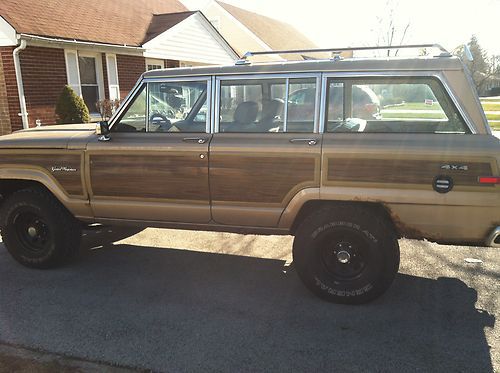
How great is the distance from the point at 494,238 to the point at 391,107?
4.29ft

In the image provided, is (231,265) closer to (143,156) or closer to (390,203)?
(143,156)

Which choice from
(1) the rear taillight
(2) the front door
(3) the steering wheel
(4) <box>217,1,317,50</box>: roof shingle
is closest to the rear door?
(2) the front door

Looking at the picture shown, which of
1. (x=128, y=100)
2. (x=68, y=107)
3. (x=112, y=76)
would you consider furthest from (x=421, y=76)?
(x=112, y=76)

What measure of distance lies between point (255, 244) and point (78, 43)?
874cm

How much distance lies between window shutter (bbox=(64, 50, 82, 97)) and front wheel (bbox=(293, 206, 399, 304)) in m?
10.2

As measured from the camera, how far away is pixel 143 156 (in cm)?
392

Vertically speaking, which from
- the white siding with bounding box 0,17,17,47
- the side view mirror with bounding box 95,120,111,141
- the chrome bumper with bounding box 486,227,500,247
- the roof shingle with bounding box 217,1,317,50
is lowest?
the chrome bumper with bounding box 486,227,500,247

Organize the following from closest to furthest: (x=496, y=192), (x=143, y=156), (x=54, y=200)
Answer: (x=496, y=192), (x=143, y=156), (x=54, y=200)

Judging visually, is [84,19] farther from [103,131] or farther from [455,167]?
[455,167]

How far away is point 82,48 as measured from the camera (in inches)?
460

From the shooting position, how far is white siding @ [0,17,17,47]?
995 cm

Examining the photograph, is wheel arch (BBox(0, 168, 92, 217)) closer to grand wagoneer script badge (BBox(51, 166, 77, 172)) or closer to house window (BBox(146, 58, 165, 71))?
grand wagoneer script badge (BBox(51, 166, 77, 172))

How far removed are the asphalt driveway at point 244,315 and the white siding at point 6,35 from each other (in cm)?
731

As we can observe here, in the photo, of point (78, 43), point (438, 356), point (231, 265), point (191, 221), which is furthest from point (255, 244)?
point (78, 43)
